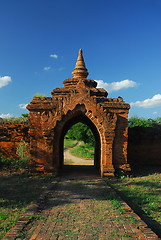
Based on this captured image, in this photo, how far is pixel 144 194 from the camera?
21.3ft

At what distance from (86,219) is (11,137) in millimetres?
7797

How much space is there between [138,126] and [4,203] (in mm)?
9585

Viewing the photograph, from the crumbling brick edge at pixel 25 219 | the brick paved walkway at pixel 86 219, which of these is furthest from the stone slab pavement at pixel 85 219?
the crumbling brick edge at pixel 25 219

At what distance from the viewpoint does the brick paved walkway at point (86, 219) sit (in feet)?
12.2

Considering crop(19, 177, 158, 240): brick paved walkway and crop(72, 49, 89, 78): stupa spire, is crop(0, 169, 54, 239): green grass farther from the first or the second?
crop(72, 49, 89, 78): stupa spire

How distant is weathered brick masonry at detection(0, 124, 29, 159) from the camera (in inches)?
427

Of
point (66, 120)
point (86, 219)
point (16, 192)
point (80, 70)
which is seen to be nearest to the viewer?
point (86, 219)

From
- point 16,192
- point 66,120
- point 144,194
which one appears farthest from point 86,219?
point 66,120

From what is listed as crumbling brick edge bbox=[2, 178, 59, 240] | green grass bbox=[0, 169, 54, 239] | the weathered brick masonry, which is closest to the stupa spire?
the weathered brick masonry

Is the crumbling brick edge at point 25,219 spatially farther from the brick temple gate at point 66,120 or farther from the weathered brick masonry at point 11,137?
the weathered brick masonry at point 11,137

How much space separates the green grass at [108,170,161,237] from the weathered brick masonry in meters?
5.68

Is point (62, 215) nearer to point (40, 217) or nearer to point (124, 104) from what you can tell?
point (40, 217)

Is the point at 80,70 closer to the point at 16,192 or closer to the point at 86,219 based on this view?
the point at 16,192

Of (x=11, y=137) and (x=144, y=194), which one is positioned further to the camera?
(x=11, y=137)
